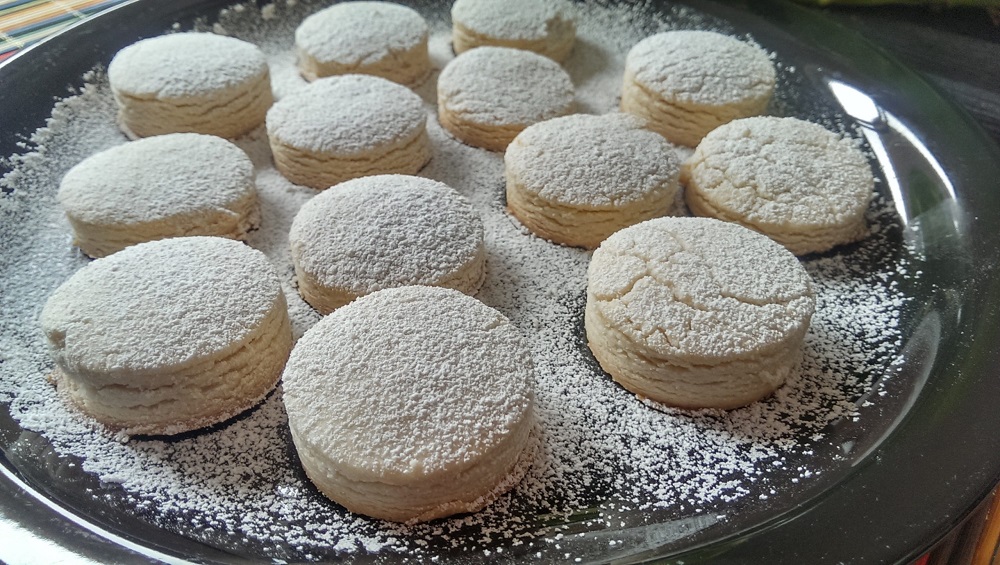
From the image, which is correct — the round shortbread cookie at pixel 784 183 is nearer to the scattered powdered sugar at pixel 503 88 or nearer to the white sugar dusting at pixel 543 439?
the white sugar dusting at pixel 543 439

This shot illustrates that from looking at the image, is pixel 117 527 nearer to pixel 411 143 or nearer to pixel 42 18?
pixel 411 143

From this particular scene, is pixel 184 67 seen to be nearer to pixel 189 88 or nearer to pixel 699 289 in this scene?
pixel 189 88

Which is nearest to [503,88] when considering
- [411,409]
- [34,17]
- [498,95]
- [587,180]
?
[498,95]

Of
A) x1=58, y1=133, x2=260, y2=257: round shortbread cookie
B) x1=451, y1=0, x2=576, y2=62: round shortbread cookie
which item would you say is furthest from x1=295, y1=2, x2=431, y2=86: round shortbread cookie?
x1=58, y1=133, x2=260, y2=257: round shortbread cookie


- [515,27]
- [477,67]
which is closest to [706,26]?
[515,27]

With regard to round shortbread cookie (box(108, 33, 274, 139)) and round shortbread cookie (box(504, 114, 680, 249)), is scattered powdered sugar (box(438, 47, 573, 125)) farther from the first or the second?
round shortbread cookie (box(108, 33, 274, 139))
